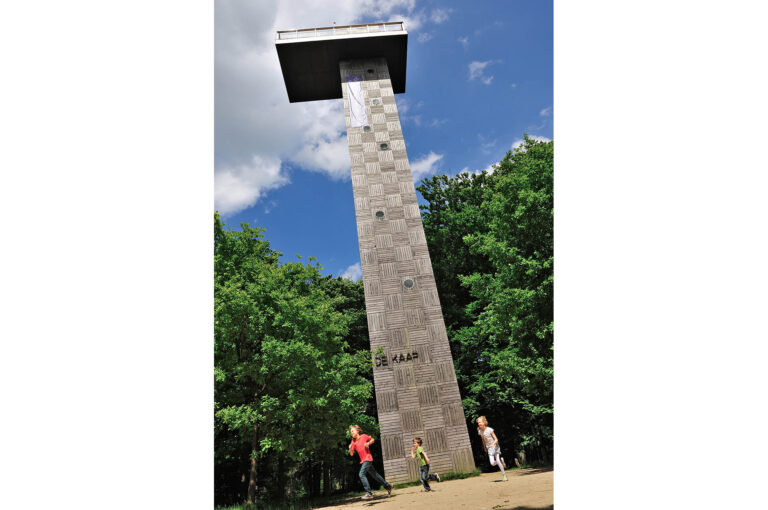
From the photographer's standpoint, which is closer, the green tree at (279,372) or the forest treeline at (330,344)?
the green tree at (279,372)

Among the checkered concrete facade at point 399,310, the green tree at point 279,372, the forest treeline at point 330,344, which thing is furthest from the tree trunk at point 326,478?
the green tree at point 279,372

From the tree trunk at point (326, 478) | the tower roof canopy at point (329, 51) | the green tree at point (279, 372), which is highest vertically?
the tower roof canopy at point (329, 51)

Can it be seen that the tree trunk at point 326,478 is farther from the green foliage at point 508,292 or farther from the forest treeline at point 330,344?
the green foliage at point 508,292

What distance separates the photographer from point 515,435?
835 inches

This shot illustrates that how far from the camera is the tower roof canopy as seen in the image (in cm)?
2189

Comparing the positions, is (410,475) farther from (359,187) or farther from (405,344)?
(359,187)

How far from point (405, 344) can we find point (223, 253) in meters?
7.77

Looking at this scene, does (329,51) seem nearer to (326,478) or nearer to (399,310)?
(399,310)

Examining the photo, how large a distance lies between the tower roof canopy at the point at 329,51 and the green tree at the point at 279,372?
41.7 ft

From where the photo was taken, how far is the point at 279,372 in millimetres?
13188

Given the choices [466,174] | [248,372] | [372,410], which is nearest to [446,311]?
[372,410]

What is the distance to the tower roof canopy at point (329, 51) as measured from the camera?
21.9m

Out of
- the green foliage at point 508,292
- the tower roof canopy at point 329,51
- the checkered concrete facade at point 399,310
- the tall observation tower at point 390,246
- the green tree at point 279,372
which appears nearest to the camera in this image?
the green tree at point 279,372

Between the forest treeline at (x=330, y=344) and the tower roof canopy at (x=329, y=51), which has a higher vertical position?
the tower roof canopy at (x=329, y=51)
